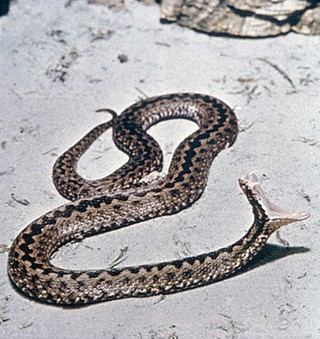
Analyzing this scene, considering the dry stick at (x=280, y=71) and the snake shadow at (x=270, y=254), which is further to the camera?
the dry stick at (x=280, y=71)

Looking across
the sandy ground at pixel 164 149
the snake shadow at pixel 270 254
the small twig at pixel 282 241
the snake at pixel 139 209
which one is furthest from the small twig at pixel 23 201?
the small twig at pixel 282 241

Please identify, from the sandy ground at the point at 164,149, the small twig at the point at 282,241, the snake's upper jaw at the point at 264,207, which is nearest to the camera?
the sandy ground at the point at 164,149

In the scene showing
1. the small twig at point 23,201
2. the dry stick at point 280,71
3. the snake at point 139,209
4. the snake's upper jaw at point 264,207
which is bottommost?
the small twig at point 23,201

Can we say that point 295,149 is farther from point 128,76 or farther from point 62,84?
point 62,84

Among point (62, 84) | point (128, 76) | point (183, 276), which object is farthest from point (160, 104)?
point (183, 276)

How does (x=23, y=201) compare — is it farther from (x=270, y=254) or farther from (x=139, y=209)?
(x=270, y=254)

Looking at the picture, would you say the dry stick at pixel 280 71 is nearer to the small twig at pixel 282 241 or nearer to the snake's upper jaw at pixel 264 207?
the small twig at pixel 282 241
